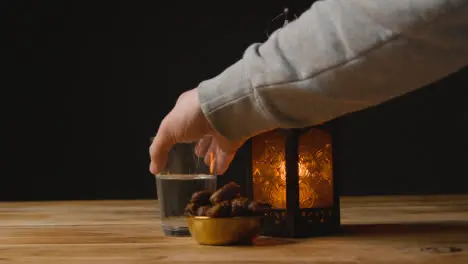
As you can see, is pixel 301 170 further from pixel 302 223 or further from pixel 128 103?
pixel 128 103

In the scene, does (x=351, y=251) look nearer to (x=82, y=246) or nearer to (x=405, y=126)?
(x=82, y=246)

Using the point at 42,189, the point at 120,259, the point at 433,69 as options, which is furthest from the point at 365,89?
the point at 42,189

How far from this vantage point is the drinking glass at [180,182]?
1.13 m

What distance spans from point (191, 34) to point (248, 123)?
5.32ft

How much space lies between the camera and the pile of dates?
1057 millimetres

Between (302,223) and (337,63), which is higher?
A: (337,63)

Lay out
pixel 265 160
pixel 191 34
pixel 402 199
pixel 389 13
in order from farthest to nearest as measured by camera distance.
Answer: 1. pixel 191 34
2. pixel 402 199
3. pixel 265 160
4. pixel 389 13

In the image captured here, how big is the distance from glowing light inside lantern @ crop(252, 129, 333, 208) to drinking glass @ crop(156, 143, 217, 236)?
76 mm

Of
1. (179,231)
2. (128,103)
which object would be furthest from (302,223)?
(128,103)

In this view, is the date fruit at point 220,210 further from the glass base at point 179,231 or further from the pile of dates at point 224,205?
the glass base at point 179,231

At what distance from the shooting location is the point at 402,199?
1.72m

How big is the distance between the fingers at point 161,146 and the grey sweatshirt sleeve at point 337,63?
81 millimetres

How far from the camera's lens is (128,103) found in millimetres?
2621

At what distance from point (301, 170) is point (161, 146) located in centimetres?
21
